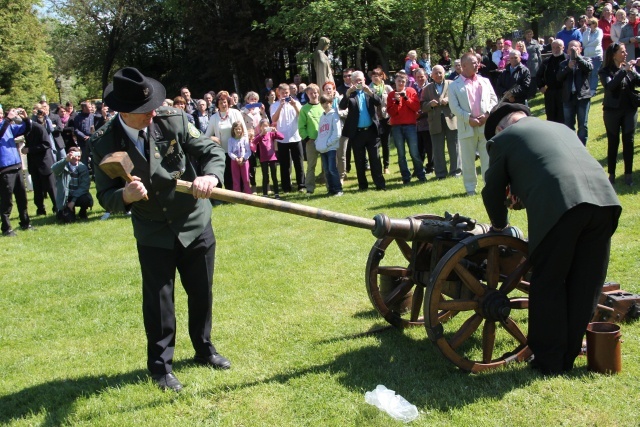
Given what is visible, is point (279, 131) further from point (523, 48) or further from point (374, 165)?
point (523, 48)

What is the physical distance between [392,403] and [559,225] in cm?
164

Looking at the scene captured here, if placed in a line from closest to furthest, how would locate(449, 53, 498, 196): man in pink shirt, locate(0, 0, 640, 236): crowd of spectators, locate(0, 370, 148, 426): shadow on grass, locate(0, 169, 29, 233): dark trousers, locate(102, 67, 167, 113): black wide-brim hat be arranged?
locate(102, 67, 167, 113): black wide-brim hat → locate(0, 370, 148, 426): shadow on grass → locate(449, 53, 498, 196): man in pink shirt → locate(0, 0, 640, 236): crowd of spectators → locate(0, 169, 29, 233): dark trousers

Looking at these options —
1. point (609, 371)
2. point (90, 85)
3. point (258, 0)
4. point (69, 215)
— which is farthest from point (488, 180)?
point (90, 85)

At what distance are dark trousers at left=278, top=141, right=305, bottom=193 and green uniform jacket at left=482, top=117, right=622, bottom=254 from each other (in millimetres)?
9481

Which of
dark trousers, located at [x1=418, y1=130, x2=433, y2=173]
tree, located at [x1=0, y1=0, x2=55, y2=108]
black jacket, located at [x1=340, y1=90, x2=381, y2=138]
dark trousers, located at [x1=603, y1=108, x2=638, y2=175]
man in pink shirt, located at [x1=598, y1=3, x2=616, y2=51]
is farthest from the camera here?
tree, located at [x1=0, y1=0, x2=55, y2=108]

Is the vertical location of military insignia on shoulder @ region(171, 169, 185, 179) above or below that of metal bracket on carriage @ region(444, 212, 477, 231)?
above

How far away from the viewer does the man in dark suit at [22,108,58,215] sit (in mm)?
14109

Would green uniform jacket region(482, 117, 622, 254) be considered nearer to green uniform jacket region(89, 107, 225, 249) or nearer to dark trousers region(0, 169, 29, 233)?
green uniform jacket region(89, 107, 225, 249)

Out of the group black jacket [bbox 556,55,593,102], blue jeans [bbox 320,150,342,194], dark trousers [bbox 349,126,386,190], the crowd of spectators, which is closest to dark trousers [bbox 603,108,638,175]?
the crowd of spectators

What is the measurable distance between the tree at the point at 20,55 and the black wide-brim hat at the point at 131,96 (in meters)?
41.5

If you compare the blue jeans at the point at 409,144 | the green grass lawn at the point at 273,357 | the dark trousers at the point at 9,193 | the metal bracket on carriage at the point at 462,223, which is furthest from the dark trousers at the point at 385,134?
the metal bracket on carriage at the point at 462,223

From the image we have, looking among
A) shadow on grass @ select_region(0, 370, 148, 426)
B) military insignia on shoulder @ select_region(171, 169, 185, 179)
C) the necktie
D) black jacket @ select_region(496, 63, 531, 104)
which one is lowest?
shadow on grass @ select_region(0, 370, 148, 426)

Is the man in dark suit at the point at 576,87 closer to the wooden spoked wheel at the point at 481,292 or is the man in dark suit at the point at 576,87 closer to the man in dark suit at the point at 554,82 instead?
the man in dark suit at the point at 554,82

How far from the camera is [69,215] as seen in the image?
13.7 meters
